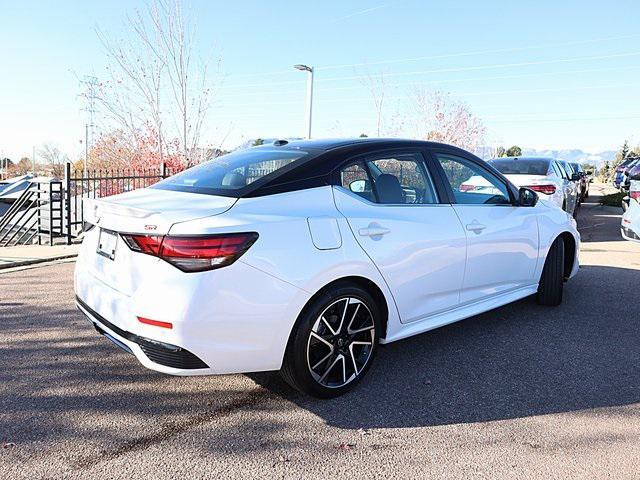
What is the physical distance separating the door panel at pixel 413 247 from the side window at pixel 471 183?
325mm

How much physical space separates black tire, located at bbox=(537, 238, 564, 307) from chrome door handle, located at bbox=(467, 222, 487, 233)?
51.0 inches

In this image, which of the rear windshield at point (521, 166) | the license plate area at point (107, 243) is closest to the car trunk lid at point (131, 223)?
the license plate area at point (107, 243)

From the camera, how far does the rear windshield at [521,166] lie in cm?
961

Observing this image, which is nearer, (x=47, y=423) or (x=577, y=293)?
(x=47, y=423)

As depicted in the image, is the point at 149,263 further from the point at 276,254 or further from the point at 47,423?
the point at 47,423

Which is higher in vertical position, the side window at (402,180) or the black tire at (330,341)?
the side window at (402,180)

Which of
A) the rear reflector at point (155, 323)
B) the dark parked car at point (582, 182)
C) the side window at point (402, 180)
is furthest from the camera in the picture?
the dark parked car at point (582, 182)

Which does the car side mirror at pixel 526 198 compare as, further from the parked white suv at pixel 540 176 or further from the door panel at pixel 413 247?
the parked white suv at pixel 540 176

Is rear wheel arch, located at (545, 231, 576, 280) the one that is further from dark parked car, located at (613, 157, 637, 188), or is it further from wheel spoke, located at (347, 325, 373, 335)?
dark parked car, located at (613, 157, 637, 188)

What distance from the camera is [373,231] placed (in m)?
3.25

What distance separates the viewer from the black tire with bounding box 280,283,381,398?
2.96 m

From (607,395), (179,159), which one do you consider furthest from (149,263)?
(179,159)

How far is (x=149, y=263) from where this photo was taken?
2703 millimetres

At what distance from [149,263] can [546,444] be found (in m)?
2.24
